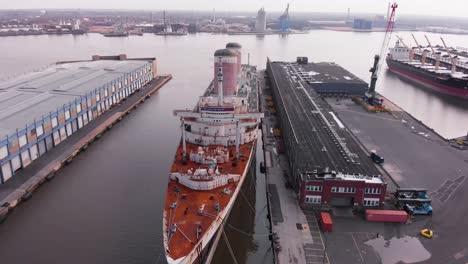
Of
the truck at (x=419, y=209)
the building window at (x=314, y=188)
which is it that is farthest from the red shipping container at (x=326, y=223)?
the truck at (x=419, y=209)

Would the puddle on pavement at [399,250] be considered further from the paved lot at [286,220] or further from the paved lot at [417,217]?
the paved lot at [286,220]

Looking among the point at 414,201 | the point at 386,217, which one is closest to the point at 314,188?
the point at 386,217

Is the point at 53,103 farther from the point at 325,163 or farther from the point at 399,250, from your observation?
the point at 399,250

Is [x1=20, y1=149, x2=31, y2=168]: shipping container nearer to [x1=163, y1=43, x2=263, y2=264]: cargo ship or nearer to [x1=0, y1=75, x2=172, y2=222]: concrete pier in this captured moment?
[x1=0, y1=75, x2=172, y2=222]: concrete pier

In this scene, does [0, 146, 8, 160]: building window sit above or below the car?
above

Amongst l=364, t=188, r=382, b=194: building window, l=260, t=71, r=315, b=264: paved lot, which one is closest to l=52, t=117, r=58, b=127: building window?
l=260, t=71, r=315, b=264: paved lot

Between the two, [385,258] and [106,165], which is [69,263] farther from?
[385,258]
